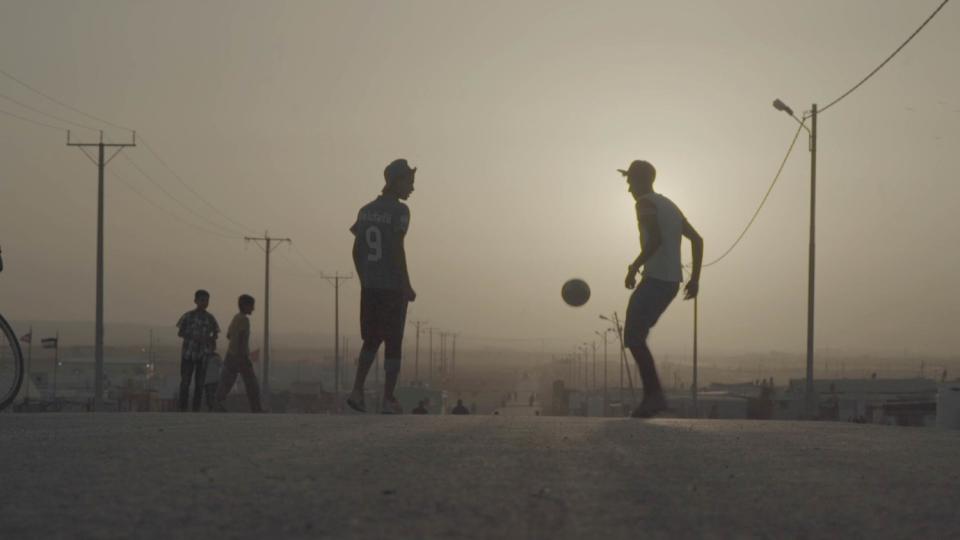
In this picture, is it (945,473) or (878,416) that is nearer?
(945,473)

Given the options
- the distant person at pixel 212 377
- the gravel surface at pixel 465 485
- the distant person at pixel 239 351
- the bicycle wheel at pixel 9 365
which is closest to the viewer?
the gravel surface at pixel 465 485

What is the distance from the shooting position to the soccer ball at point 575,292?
61.3 feet

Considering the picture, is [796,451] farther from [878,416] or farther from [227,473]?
[878,416]

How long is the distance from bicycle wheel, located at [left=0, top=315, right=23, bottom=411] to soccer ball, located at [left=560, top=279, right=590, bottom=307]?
10.8 metres

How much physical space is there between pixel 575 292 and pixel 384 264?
908cm

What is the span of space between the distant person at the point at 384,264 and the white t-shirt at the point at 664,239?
197 centimetres

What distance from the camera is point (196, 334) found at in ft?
47.7

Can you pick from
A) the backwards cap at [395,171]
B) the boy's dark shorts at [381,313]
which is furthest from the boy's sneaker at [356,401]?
the backwards cap at [395,171]

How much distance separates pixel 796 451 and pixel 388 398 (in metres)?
5.12

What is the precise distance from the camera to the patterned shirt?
47.7ft

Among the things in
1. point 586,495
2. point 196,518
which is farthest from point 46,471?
point 586,495

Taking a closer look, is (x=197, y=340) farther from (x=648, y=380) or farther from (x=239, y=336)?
(x=648, y=380)

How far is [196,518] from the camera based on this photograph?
12.3 feet

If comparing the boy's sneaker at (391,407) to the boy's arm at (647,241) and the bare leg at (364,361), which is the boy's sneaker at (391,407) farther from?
the boy's arm at (647,241)
